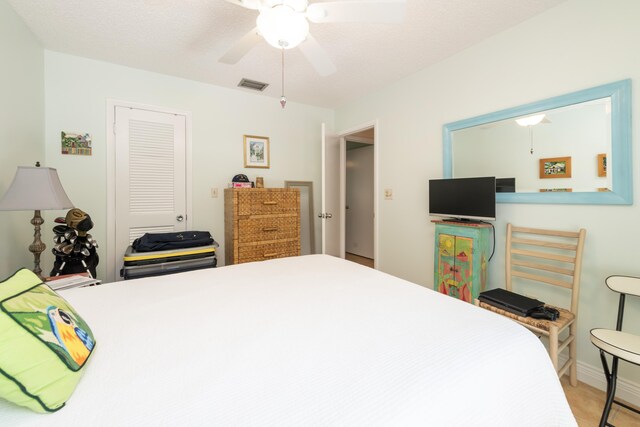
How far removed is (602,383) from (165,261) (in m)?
3.33

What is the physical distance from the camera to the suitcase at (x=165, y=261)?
2.33 metres

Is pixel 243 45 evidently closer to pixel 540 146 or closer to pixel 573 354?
pixel 540 146

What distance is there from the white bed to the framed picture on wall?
2368 mm

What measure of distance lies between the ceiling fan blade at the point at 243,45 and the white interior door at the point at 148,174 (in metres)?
1.48

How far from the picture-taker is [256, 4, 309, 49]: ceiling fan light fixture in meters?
1.40

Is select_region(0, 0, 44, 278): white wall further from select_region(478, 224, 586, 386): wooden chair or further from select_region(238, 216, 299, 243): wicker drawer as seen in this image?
select_region(478, 224, 586, 386): wooden chair

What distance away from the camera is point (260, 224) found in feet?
9.98

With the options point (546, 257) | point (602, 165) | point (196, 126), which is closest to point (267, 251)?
point (196, 126)

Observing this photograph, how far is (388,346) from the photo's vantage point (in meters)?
0.83

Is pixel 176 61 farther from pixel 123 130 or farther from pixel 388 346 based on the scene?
pixel 388 346

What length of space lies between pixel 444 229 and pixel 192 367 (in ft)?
7.16

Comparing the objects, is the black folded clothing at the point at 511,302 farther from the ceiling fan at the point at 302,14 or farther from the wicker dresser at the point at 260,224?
the wicker dresser at the point at 260,224

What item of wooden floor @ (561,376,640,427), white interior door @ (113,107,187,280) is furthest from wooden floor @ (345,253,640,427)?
white interior door @ (113,107,187,280)

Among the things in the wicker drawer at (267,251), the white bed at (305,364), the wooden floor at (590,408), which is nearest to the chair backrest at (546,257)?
the wooden floor at (590,408)
